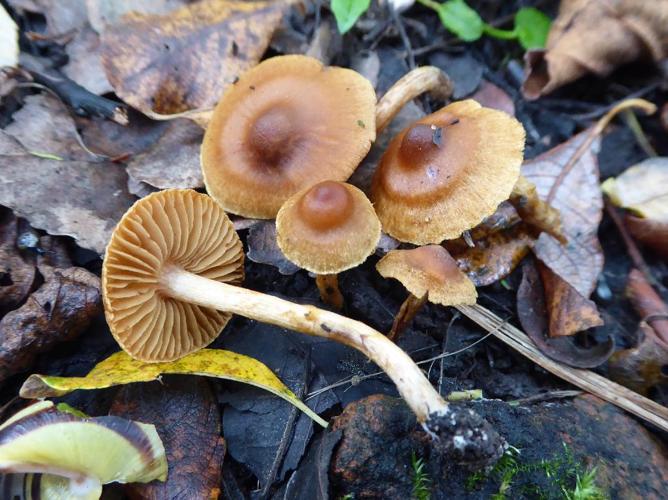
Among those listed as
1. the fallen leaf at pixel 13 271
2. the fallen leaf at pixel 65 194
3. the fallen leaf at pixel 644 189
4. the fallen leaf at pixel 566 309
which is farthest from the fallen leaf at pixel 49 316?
the fallen leaf at pixel 644 189

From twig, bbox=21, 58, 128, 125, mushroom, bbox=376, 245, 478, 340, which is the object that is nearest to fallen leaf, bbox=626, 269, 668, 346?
mushroom, bbox=376, 245, 478, 340

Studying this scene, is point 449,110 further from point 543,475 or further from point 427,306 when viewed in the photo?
point 543,475

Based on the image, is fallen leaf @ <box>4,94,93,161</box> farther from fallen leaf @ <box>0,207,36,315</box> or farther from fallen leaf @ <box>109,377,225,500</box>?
fallen leaf @ <box>109,377,225,500</box>

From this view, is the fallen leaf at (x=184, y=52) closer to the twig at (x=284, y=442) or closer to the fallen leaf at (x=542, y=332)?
the twig at (x=284, y=442)

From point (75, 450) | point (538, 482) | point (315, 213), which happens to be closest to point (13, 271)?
point (75, 450)

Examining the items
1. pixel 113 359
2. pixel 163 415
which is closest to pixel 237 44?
pixel 113 359
